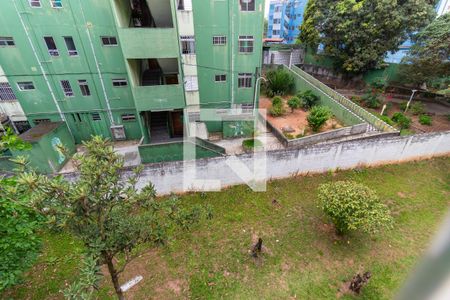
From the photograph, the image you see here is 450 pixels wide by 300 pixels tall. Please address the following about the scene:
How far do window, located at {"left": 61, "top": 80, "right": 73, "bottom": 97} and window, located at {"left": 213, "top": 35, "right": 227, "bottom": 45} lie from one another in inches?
345

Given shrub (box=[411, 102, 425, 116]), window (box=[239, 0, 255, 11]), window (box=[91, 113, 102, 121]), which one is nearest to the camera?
window (box=[239, 0, 255, 11])

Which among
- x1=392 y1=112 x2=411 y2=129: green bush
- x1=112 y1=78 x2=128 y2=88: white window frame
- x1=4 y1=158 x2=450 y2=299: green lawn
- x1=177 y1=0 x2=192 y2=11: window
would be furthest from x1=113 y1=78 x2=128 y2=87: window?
x1=392 y1=112 x2=411 y2=129: green bush

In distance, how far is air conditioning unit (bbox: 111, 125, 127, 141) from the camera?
14.1 meters

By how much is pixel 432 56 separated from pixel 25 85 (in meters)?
26.4

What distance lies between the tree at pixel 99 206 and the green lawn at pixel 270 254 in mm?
1639

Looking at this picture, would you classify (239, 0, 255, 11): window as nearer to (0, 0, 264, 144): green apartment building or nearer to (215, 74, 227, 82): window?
(0, 0, 264, 144): green apartment building

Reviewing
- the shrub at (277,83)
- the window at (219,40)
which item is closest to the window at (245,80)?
the window at (219,40)

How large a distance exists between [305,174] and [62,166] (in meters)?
12.7

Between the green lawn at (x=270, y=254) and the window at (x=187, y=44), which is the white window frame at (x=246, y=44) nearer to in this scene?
the window at (x=187, y=44)

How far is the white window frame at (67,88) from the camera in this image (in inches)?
498

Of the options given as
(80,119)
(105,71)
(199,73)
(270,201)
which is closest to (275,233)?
(270,201)

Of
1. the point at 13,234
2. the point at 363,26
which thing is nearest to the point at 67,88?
the point at 13,234

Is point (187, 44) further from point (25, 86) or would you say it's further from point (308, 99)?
point (308, 99)

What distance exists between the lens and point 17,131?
44.3ft
